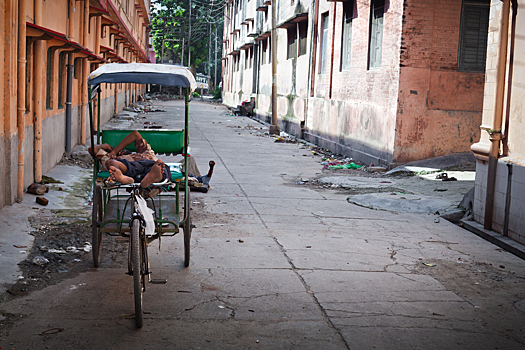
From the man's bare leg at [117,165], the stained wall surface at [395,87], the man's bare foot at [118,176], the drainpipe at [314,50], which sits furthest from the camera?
the drainpipe at [314,50]

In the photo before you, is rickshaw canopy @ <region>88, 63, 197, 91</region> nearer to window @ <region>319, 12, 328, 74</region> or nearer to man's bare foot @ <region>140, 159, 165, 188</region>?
man's bare foot @ <region>140, 159, 165, 188</region>

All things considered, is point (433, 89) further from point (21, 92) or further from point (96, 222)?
point (96, 222)

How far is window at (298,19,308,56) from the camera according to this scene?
23.5 meters

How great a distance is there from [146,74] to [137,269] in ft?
7.33

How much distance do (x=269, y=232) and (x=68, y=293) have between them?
10.00 ft

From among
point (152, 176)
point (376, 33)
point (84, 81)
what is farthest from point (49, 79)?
point (376, 33)

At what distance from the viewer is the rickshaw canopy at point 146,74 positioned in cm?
546

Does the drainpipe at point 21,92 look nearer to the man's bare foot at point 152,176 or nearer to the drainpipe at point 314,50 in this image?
the man's bare foot at point 152,176

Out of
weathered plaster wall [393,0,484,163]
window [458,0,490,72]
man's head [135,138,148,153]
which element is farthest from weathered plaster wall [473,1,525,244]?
window [458,0,490,72]

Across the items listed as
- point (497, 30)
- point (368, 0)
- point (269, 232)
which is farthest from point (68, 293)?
point (368, 0)

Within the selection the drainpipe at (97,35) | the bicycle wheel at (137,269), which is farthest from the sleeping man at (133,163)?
the drainpipe at (97,35)

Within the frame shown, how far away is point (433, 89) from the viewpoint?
44.0 feet

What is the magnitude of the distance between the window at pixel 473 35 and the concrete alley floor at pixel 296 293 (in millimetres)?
6450

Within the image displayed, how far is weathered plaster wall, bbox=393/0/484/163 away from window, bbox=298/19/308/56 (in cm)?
1064
